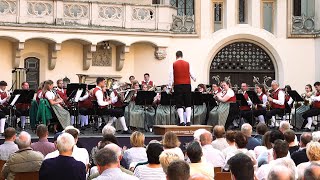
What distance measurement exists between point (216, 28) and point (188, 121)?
10553mm

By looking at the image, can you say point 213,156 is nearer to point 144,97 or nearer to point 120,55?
point 144,97

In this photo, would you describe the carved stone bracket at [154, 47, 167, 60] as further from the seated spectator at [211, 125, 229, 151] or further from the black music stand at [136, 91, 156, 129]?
the seated spectator at [211, 125, 229, 151]

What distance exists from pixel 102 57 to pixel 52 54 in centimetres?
209

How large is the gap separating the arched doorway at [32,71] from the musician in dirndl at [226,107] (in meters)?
8.64

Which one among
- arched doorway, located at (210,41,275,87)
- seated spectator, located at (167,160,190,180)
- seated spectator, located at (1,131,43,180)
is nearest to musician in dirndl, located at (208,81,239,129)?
arched doorway, located at (210,41,275,87)

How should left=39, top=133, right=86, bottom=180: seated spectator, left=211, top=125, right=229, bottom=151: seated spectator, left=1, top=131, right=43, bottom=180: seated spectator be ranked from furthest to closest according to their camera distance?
left=211, top=125, right=229, bottom=151: seated spectator → left=1, top=131, right=43, bottom=180: seated spectator → left=39, top=133, right=86, bottom=180: seated spectator

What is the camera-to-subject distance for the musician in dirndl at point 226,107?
1898 cm

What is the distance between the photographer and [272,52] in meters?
27.7

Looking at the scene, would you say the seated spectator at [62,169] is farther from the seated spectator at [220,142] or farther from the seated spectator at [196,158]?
the seated spectator at [220,142]

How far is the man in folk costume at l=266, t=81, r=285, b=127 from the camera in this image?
770 inches

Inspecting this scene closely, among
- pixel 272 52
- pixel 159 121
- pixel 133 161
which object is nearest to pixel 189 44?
pixel 272 52

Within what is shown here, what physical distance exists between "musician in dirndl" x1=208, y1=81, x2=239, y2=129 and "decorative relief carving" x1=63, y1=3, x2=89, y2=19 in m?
7.64

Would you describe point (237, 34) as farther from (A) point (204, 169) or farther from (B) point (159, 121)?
(A) point (204, 169)

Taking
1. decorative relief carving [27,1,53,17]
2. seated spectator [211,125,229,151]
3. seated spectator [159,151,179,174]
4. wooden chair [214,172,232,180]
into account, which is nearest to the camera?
seated spectator [159,151,179,174]
